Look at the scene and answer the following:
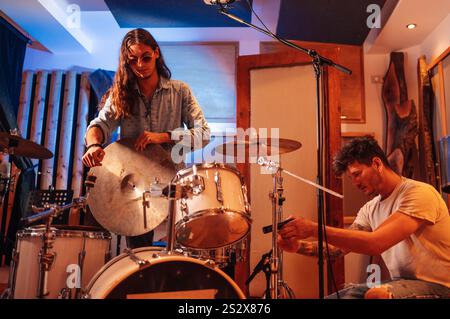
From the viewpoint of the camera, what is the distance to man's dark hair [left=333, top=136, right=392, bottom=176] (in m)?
1.97

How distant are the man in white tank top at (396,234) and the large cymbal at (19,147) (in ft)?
5.25

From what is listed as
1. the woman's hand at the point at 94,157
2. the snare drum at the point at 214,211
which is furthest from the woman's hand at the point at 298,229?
the woman's hand at the point at 94,157

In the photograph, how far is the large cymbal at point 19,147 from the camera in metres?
2.35

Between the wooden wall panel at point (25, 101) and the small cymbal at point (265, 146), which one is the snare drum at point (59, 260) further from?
the wooden wall panel at point (25, 101)

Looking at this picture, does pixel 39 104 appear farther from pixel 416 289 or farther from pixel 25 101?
pixel 416 289

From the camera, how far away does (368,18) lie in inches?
145

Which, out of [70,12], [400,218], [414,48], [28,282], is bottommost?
[28,282]

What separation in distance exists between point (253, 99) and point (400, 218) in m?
2.03

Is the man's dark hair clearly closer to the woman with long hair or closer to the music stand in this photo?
the woman with long hair

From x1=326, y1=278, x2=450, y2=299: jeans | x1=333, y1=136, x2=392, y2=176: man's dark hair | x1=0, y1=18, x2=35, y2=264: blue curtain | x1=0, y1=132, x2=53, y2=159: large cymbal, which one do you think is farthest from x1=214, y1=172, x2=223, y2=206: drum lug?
x1=0, y1=18, x2=35, y2=264: blue curtain

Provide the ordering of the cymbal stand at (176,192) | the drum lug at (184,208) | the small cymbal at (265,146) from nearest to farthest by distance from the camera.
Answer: the cymbal stand at (176,192) → the drum lug at (184,208) → the small cymbal at (265,146)
